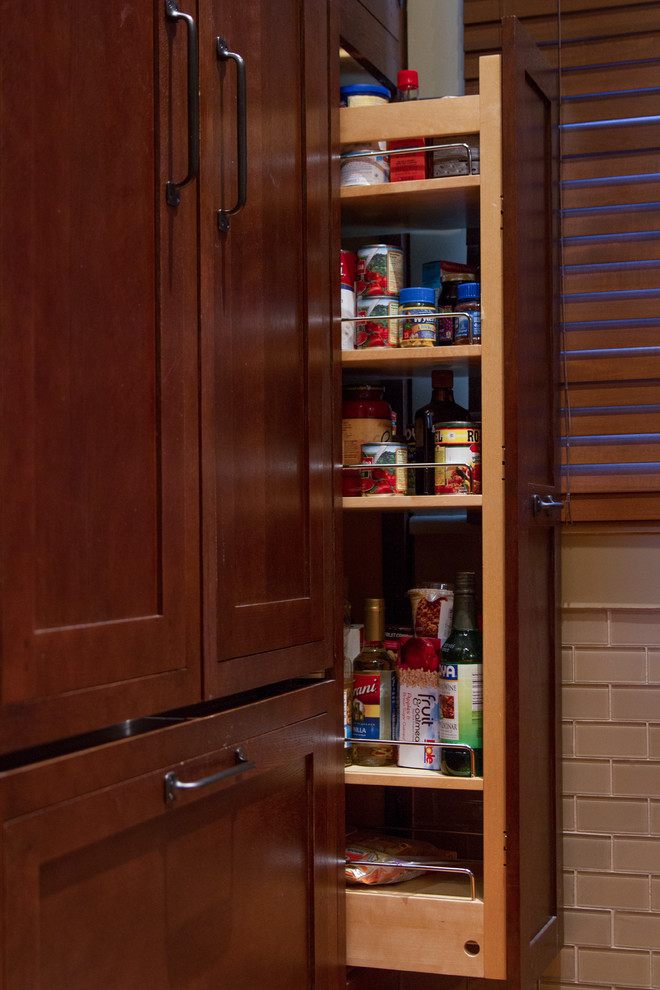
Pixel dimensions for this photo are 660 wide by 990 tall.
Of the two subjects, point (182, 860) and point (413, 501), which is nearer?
point (182, 860)

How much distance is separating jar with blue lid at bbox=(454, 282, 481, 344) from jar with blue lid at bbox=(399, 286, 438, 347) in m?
0.05

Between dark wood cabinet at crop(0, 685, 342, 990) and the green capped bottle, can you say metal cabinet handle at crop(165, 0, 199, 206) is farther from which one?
the green capped bottle

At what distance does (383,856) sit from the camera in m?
1.75

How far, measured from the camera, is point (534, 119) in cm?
175

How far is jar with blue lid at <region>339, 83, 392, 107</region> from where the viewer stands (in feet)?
5.78

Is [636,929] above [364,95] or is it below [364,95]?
below

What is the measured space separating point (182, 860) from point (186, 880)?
26mm

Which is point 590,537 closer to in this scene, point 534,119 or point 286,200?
point 534,119

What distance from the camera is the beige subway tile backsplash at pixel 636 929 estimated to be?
1949 millimetres

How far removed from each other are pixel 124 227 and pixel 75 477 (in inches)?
11.0

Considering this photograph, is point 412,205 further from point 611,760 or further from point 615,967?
point 615,967

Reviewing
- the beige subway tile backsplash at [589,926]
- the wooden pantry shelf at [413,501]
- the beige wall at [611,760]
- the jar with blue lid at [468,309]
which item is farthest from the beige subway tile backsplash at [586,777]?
the jar with blue lid at [468,309]

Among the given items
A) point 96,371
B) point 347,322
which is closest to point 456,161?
point 347,322

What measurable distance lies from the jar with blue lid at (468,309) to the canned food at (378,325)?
11 centimetres
